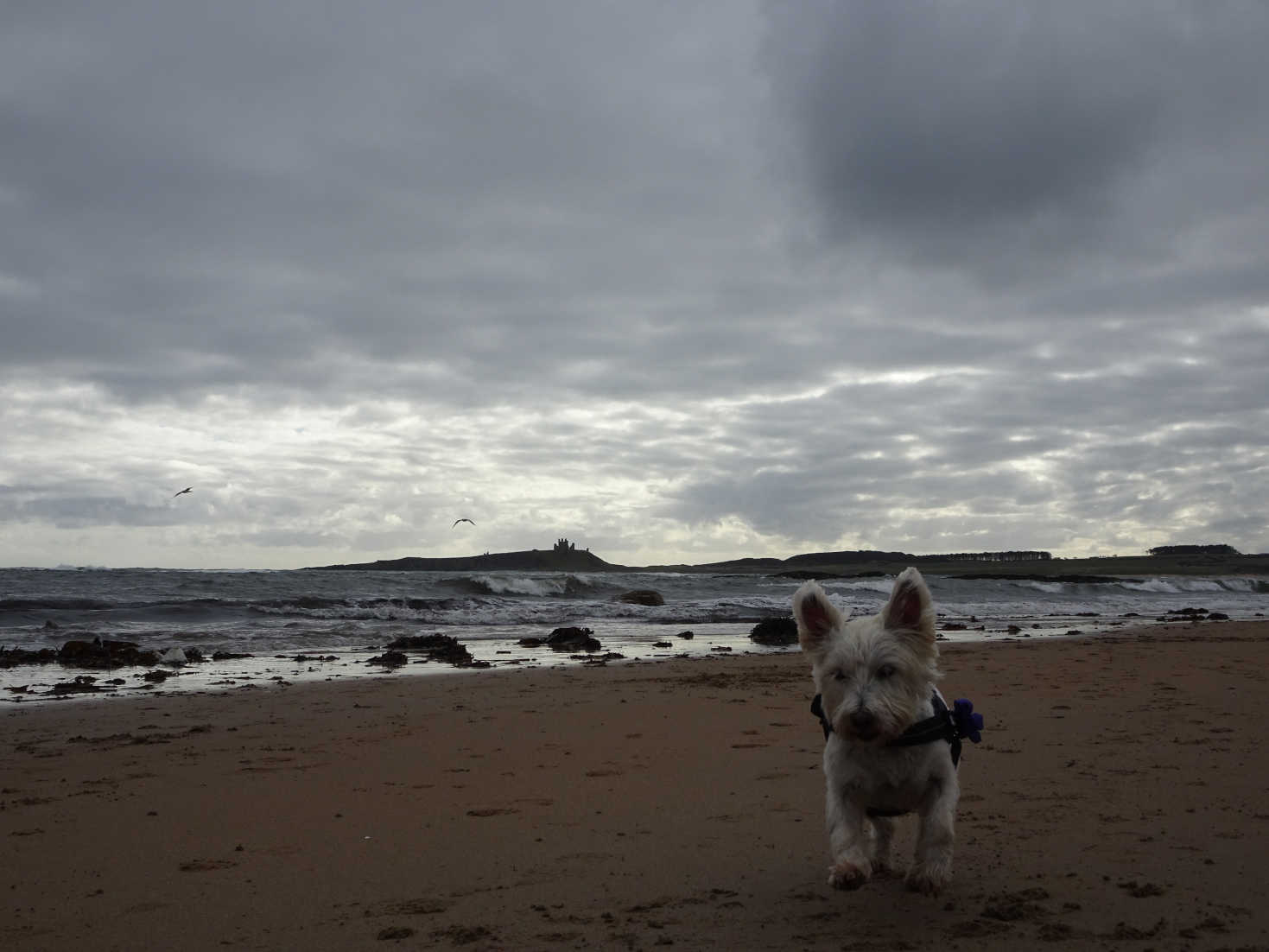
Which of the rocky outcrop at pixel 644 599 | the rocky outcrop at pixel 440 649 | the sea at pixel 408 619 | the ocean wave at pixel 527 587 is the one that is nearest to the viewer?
the sea at pixel 408 619

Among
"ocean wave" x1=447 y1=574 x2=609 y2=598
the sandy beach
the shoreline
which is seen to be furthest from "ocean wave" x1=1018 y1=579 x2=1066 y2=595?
the sandy beach

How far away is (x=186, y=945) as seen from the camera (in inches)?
154

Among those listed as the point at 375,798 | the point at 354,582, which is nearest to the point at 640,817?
the point at 375,798

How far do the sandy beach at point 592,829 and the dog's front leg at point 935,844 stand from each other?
9cm

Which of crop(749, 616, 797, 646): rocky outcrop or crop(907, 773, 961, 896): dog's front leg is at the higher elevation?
crop(907, 773, 961, 896): dog's front leg

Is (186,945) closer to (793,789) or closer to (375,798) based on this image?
(375,798)

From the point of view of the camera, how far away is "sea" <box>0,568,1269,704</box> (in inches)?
592

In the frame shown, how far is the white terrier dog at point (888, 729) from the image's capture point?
4109 millimetres

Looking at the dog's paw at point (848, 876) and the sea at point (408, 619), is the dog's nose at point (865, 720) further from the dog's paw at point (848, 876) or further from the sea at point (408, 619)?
the sea at point (408, 619)

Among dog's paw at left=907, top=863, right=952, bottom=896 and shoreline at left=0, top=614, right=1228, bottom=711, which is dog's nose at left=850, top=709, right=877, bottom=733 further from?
shoreline at left=0, top=614, right=1228, bottom=711

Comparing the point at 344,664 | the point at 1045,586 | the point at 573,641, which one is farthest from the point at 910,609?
the point at 1045,586

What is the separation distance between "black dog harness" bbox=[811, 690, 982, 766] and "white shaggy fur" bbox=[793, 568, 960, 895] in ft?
0.11

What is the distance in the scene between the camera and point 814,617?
4547mm

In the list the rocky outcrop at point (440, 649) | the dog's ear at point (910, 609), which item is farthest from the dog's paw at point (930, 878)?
the rocky outcrop at point (440, 649)
